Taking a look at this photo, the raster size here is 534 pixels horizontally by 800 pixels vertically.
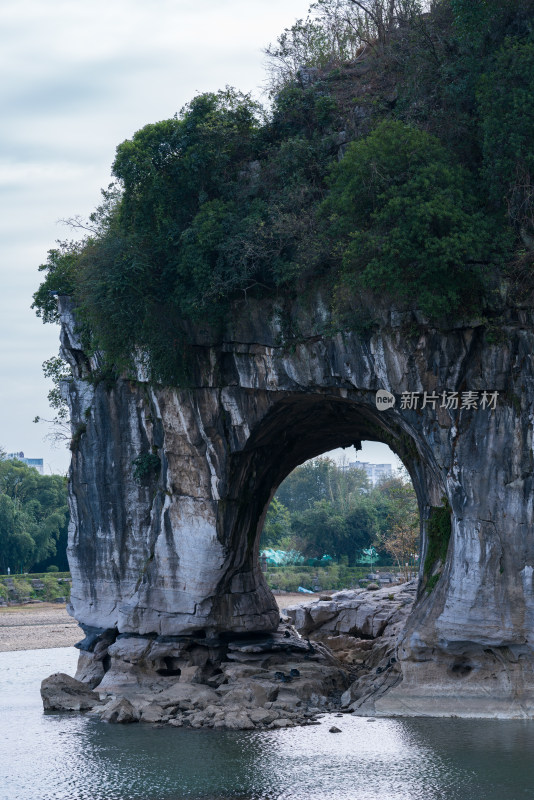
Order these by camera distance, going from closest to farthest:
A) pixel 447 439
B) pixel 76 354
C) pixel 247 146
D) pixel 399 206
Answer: pixel 399 206
pixel 447 439
pixel 247 146
pixel 76 354

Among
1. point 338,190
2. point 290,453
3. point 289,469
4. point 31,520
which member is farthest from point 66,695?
point 31,520

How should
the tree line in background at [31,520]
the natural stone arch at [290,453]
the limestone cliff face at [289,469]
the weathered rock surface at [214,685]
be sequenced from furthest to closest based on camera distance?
the tree line in background at [31,520] < the natural stone arch at [290,453] < the weathered rock surface at [214,685] < the limestone cliff face at [289,469]

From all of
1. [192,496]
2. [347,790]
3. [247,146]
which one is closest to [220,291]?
[247,146]

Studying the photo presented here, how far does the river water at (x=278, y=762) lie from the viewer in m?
13.7

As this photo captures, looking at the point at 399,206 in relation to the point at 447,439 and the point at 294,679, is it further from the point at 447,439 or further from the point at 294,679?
the point at 294,679

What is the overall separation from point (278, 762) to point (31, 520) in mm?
35873

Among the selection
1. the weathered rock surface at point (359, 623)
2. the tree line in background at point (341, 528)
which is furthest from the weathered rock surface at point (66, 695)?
the tree line in background at point (341, 528)

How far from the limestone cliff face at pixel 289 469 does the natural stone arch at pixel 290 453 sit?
0.07 metres

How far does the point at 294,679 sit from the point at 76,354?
31.1 feet

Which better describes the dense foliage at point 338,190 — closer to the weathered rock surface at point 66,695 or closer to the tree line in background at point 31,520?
the weathered rock surface at point 66,695

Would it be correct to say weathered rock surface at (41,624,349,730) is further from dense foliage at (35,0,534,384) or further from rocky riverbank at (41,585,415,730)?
dense foliage at (35,0,534,384)

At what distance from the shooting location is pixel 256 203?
Answer: 65.6ft

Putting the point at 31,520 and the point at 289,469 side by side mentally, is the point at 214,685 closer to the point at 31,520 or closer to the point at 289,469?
the point at 289,469

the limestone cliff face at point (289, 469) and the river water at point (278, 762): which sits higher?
the limestone cliff face at point (289, 469)
